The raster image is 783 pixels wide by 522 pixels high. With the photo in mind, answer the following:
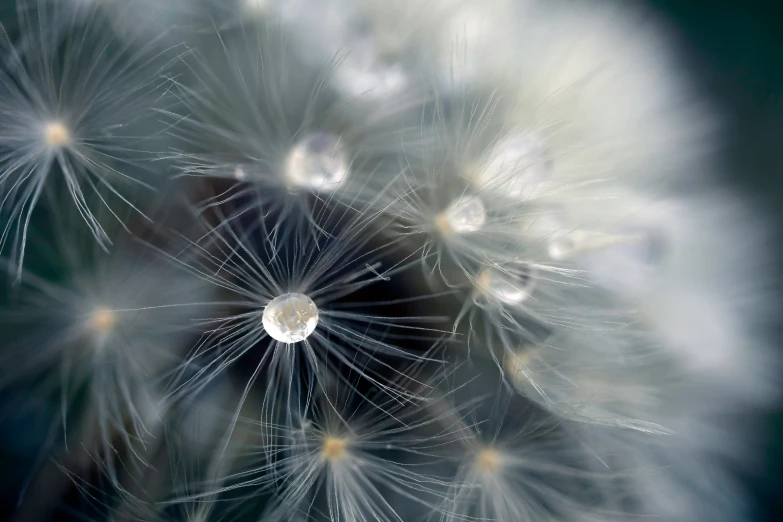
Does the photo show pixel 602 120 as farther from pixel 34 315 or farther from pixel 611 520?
pixel 34 315

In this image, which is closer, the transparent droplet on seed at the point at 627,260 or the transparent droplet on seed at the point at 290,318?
the transparent droplet on seed at the point at 290,318

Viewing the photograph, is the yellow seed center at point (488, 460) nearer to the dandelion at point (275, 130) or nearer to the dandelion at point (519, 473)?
the dandelion at point (519, 473)

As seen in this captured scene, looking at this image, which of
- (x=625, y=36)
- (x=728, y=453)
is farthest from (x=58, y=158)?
(x=728, y=453)

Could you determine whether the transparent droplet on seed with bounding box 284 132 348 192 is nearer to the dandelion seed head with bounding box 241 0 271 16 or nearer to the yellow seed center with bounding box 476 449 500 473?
the dandelion seed head with bounding box 241 0 271 16

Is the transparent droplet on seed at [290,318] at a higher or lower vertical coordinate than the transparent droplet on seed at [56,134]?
lower

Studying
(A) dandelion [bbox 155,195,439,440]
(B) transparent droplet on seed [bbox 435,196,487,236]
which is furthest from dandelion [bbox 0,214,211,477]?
(B) transparent droplet on seed [bbox 435,196,487,236]

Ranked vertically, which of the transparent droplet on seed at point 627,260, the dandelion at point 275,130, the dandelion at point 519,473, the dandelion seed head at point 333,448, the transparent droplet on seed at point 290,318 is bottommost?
the dandelion at point 519,473

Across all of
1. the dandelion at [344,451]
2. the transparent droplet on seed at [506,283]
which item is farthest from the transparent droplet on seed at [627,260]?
the dandelion at [344,451]

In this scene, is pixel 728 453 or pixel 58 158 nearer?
pixel 58 158
